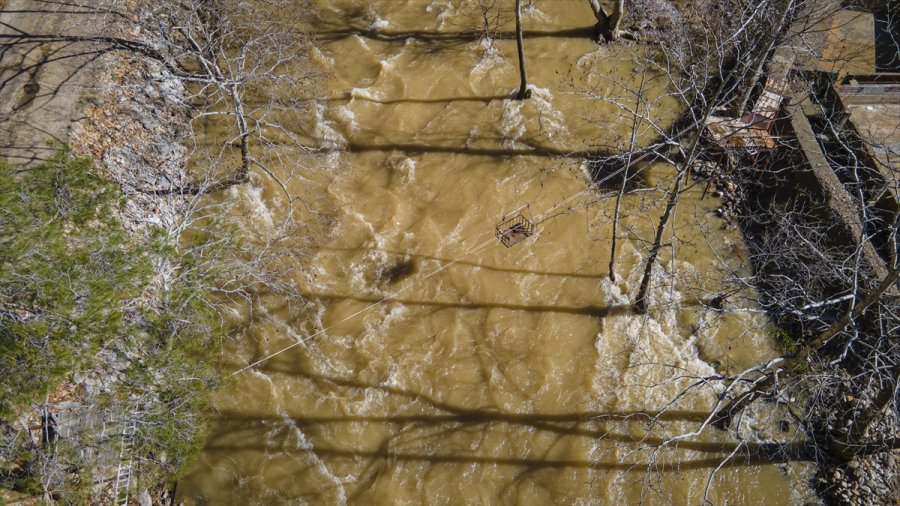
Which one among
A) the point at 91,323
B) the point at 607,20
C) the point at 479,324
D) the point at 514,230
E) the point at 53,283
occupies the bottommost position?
the point at 479,324

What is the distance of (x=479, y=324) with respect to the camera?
1473 cm

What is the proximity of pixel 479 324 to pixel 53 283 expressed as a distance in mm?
8127

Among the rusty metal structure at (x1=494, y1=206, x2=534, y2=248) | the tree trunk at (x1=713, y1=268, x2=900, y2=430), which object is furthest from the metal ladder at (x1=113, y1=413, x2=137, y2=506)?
the tree trunk at (x1=713, y1=268, x2=900, y2=430)

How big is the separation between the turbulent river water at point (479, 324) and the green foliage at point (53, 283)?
11.4ft

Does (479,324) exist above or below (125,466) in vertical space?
below

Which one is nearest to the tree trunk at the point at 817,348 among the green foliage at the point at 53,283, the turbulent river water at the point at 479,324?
the turbulent river water at the point at 479,324

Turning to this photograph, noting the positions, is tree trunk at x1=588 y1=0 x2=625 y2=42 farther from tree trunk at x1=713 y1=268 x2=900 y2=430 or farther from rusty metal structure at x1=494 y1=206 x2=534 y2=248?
tree trunk at x1=713 y1=268 x2=900 y2=430

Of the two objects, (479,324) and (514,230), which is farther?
(514,230)

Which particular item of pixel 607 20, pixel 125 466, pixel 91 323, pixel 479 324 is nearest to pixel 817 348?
pixel 479 324

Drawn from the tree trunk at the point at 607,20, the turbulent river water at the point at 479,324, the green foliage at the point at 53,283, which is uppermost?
the green foliage at the point at 53,283

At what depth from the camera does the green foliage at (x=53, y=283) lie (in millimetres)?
10539

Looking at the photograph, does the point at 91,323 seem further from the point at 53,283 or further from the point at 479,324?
the point at 479,324

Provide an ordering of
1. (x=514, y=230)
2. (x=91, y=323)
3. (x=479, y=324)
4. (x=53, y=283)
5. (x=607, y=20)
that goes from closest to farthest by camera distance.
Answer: (x=53, y=283), (x=91, y=323), (x=479, y=324), (x=514, y=230), (x=607, y=20)

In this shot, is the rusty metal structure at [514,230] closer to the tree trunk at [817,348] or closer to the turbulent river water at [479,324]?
the turbulent river water at [479,324]
